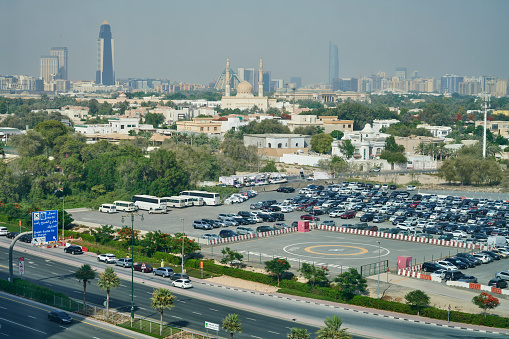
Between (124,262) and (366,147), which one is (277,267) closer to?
(124,262)

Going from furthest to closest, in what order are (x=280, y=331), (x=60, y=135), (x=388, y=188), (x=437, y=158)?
1. (x=437, y=158)
2. (x=60, y=135)
3. (x=388, y=188)
4. (x=280, y=331)

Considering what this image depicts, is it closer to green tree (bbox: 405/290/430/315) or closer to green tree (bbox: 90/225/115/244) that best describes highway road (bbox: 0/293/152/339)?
green tree (bbox: 405/290/430/315)

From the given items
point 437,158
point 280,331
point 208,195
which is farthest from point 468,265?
point 437,158

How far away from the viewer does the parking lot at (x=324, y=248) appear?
48.0 metres

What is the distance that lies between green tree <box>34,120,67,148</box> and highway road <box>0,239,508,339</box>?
64.4 meters

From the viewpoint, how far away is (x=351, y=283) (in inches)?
1547

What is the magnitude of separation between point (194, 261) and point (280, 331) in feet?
52.2

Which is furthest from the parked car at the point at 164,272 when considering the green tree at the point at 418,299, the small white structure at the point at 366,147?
the small white structure at the point at 366,147

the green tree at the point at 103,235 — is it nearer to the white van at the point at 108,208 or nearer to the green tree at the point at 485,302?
the white van at the point at 108,208

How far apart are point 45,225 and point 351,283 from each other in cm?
2323

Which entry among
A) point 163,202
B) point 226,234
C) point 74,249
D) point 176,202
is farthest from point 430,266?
point 176,202

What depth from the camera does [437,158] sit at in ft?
393

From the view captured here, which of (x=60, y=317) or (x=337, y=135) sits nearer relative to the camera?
(x=60, y=317)

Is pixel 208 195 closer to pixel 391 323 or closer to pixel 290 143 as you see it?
pixel 391 323
